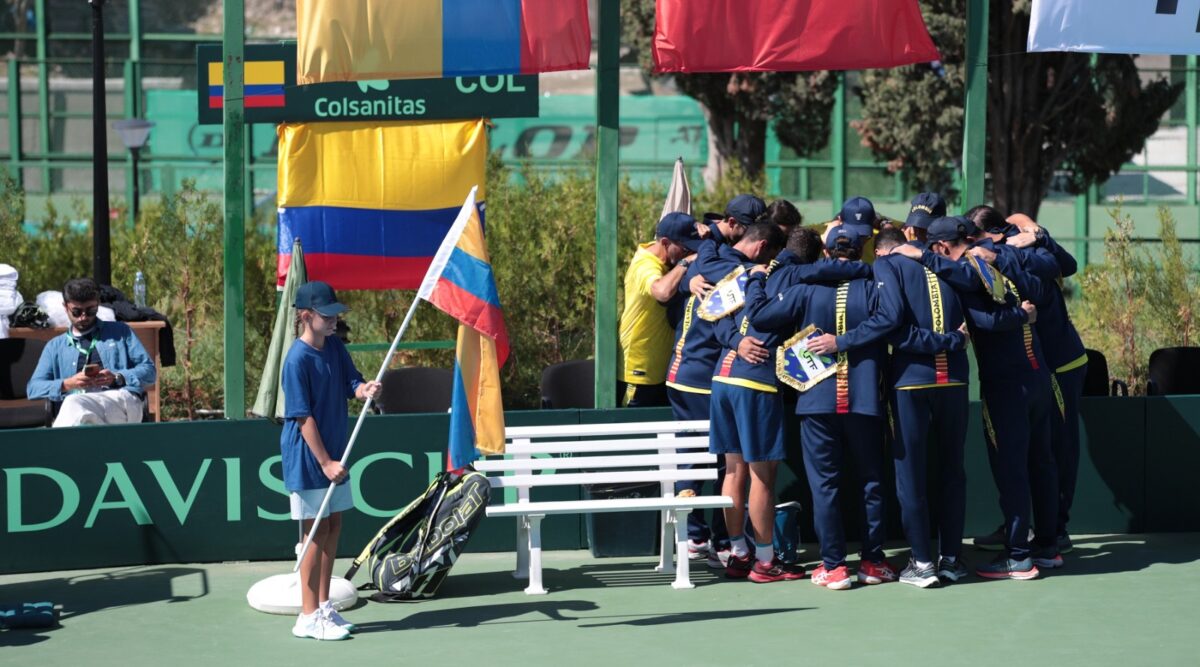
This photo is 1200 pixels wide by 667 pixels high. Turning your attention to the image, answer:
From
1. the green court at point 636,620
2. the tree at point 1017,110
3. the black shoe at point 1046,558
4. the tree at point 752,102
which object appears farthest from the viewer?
the tree at point 752,102

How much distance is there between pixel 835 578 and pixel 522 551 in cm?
174

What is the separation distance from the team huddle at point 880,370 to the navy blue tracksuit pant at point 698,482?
0.5 inches

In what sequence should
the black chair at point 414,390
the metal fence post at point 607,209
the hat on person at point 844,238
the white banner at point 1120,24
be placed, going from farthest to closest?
1. the black chair at point 414,390
2. the white banner at point 1120,24
3. the metal fence post at point 607,209
4. the hat on person at point 844,238

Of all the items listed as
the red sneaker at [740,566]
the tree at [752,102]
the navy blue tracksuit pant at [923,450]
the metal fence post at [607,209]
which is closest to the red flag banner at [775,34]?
the metal fence post at [607,209]

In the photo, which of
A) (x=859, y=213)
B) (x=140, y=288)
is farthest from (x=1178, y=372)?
(x=140, y=288)

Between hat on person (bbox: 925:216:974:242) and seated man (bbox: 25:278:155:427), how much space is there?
464 centimetres

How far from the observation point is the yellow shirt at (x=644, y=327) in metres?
9.20

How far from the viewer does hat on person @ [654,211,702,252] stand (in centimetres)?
907

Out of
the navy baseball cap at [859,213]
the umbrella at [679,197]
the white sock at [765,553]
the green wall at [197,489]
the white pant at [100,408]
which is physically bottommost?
the white sock at [765,553]

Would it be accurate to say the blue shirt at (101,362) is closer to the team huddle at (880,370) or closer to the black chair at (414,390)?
the black chair at (414,390)

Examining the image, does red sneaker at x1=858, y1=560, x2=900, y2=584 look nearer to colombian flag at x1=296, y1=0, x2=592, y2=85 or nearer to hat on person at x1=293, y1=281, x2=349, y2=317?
hat on person at x1=293, y1=281, x2=349, y2=317

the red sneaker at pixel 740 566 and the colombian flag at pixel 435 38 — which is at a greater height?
the colombian flag at pixel 435 38

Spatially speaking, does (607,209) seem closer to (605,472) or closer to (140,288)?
(605,472)

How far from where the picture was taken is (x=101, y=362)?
919 cm
